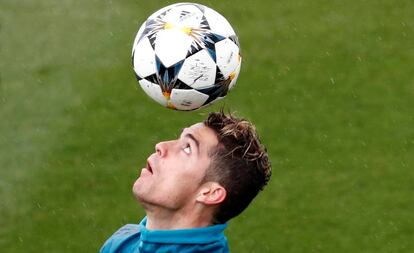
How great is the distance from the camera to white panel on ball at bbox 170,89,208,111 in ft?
23.7

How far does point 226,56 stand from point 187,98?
41 cm

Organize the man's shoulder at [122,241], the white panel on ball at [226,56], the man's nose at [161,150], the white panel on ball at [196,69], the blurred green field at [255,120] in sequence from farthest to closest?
the blurred green field at [255,120]
the white panel on ball at [226,56]
the white panel on ball at [196,69]
the man's shoulder at [122,241]
the man's nose at [161,150]

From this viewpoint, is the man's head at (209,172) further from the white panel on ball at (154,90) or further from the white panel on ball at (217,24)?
the white panel on ball at (217,24)

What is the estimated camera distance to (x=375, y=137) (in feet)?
35.7

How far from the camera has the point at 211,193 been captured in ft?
21.2

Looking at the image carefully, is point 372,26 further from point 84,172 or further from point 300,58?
point 84,172

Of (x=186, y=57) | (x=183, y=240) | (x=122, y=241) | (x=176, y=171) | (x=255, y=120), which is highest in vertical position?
(x=186, y=57)

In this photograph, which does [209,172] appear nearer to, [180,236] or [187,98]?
[180,236]

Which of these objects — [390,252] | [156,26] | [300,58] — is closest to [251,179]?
[156,26]

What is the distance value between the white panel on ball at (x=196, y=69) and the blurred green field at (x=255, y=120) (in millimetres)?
3093

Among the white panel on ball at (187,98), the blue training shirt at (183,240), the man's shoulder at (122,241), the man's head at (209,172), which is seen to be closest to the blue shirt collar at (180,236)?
the blue training shirt at (183,240)

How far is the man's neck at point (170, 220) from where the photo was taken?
6430mm

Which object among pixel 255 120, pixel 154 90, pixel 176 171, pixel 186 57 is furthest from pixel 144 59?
pixel 255 120

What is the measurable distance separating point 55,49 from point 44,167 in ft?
5.94
